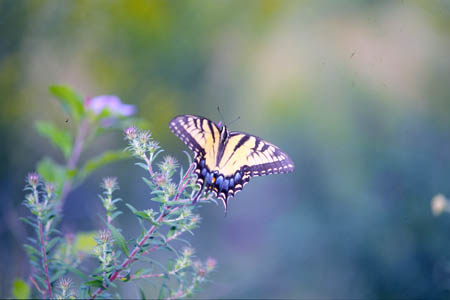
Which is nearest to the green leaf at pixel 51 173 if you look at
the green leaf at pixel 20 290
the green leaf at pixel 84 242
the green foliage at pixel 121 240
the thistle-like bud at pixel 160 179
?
the green leaf at pixel 84 242

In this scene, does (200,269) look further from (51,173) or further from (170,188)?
(51,173)

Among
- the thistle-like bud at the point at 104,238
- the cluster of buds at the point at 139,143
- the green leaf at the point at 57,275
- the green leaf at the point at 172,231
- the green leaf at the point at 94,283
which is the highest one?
the cluster of buds at the point at 139,143

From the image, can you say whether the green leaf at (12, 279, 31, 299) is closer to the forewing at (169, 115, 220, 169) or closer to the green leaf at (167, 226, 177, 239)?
the green leaf at (167, 226, 177, 239)

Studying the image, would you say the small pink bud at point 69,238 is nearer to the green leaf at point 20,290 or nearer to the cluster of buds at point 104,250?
the green leaf at point 20,290

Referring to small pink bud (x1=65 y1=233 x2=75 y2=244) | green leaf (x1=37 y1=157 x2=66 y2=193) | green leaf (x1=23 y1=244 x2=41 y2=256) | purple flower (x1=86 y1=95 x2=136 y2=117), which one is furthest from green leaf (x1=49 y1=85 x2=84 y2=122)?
green leaf (x1=23 y1=244 x2=41 y2=256)

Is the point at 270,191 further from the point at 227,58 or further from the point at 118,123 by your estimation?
the point at 118,123

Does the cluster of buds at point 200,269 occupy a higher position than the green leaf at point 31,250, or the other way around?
the green leaf at point 31,250
